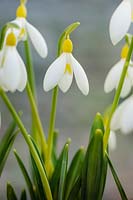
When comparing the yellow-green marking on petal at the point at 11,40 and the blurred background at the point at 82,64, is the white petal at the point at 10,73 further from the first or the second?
the blurred background at the point at 82,64

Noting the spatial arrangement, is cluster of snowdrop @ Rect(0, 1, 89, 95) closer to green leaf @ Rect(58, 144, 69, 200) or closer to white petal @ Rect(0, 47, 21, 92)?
white petal @ Rect(0, 47, 21, 92)

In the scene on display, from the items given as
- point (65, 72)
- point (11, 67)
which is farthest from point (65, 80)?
point (11, 67)

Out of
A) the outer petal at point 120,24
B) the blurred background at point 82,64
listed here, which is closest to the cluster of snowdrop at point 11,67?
the outer petal at point 120,24

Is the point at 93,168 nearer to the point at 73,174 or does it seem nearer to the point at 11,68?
the point at 73,174

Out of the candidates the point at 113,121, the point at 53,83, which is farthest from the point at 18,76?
the point at 113,121

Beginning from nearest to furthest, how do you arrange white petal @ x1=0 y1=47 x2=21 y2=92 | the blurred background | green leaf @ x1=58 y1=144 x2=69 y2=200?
white petal @ x1=0 y1=47 x2=21 y2=92
green leaf @ x1=58 y1=144 x2=69 y2=200
the blurred background

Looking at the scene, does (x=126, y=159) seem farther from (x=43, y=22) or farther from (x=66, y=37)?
(x=66, y=37)

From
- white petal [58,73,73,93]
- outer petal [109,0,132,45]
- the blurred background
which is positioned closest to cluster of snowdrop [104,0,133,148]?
outer petal [109,0,132,45]

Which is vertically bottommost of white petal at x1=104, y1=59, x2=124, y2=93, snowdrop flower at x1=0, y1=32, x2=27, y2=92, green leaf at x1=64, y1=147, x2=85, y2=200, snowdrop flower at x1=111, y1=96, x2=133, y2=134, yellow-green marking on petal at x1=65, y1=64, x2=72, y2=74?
green leaf at x1=64, y1=147, x2=85, y2=200
